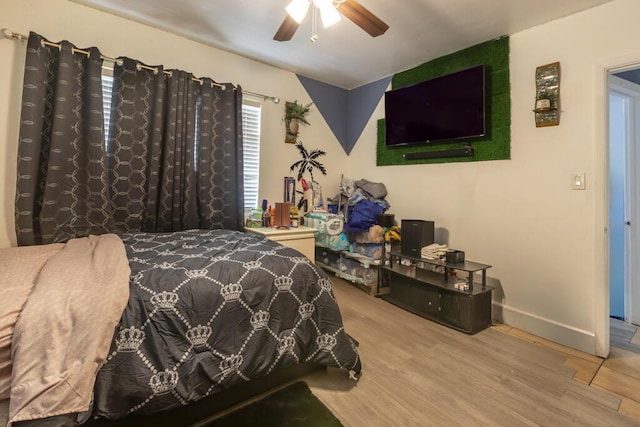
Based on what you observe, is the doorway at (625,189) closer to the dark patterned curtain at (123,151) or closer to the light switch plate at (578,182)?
the light switch plate at (578,182)

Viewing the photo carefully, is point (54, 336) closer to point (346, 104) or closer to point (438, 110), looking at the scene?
point (438, 110)

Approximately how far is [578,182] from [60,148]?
3791 millimetres

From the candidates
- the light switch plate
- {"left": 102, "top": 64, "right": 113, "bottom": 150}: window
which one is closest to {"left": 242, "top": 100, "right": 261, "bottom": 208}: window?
{"left": 102, "top": 64, "right": 113, "bottom": 150}: window

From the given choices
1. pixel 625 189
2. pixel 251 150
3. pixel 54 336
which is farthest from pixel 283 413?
pixel 625 189

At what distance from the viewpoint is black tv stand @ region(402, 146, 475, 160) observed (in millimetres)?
2867

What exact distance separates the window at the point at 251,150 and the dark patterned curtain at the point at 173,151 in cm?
29

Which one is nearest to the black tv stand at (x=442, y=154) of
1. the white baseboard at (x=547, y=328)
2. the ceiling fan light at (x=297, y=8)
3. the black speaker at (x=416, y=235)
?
the black speaker at (x=416, y=235)

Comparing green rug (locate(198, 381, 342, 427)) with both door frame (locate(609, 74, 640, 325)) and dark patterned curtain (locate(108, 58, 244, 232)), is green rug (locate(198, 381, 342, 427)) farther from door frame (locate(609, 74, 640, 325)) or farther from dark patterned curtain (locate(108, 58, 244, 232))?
door frame (locate(609, 74, 640, 325))

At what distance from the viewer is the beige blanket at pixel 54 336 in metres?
0.96

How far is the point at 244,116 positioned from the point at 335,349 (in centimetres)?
261

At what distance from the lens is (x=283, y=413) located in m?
1.49

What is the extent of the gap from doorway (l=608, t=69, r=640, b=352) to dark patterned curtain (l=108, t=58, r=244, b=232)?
341cm

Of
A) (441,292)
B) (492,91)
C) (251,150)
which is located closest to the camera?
(441,292)

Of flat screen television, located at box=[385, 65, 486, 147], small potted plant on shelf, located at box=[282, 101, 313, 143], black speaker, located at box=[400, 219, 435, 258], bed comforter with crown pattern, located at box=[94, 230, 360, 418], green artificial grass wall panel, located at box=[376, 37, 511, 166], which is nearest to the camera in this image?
bed comforter with crown pattern, located at box=[94, 230, 360, 418]
